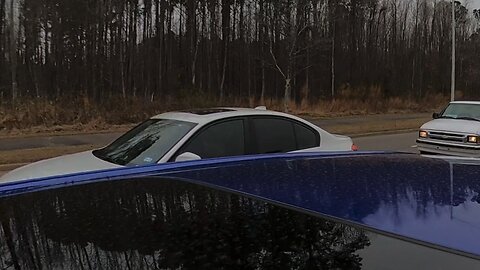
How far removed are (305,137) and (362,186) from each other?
3809 mm

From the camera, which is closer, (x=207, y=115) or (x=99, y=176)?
(x=99, y=176)

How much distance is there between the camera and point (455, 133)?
11594 millimetres

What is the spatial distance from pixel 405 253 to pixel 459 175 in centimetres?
157

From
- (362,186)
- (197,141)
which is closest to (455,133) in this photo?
(197,141)

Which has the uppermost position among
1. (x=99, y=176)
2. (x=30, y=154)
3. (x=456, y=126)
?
(x=99, y=176)

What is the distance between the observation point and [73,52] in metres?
41.8

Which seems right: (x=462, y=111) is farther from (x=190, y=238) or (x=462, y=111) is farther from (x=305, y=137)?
(x=190, y=238)

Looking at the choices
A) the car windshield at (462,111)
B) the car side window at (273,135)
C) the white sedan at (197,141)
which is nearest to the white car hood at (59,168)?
the white sedan at (197,141)

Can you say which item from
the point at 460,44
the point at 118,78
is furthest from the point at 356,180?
the point at 460,44

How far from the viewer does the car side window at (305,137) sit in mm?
6188

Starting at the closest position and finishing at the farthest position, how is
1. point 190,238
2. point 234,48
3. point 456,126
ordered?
point 190,238
point 456,126
point 234,48

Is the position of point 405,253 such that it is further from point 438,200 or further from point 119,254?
point 119,254

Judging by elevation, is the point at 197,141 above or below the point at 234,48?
below

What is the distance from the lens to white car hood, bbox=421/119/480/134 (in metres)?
11.4
